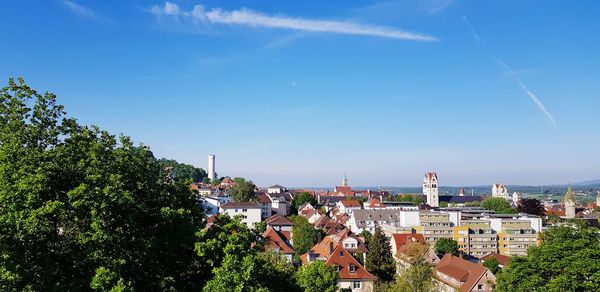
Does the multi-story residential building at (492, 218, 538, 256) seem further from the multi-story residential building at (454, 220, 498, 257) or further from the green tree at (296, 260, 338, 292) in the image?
the green tree at (296, 260, 338, 292)

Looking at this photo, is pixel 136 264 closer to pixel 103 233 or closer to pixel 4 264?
pixel 103 233

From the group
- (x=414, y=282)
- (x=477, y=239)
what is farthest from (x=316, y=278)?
(x=477, y=239)

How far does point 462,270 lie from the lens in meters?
49.4

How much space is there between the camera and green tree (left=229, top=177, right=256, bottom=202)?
318ft

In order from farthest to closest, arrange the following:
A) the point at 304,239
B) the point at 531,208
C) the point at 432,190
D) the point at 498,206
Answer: the point at 432,190 < the point at 498,206 < the point at 531,208 < the point at 304,239

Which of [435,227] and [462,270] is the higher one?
[435,227]

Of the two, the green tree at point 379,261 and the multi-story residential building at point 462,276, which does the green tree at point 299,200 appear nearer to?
the green tree at point 379,261

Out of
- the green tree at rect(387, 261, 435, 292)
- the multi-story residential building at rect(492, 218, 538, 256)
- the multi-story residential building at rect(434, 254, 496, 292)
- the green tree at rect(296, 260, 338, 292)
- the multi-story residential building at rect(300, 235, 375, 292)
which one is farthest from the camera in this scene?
the multi-story residential building at rect(492, 218, 538, 256)

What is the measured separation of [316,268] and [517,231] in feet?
196

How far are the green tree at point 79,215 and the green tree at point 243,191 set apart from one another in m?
79.2

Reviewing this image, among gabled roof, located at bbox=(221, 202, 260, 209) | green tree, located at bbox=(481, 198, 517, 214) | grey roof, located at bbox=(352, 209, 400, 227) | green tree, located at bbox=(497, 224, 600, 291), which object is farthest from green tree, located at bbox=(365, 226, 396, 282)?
green tree, located at bbox=(481, 198, 517, 214)

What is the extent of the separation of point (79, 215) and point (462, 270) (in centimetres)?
4294

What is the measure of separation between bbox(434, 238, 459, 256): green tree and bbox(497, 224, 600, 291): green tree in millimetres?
35916

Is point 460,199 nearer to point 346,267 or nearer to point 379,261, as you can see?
point 379,261
